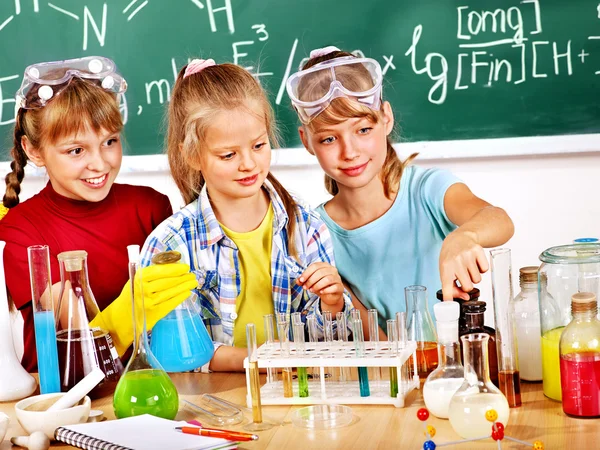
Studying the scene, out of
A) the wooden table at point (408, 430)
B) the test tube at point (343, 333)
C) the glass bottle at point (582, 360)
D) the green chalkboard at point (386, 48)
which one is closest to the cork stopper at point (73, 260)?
the wooden table at point (408, 430)

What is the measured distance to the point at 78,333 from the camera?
158 cm

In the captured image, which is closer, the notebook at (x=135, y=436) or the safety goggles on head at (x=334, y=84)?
the notebook at (x=135, y=436)

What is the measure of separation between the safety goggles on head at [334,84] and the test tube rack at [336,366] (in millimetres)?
700

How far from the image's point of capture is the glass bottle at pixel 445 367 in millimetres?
1342

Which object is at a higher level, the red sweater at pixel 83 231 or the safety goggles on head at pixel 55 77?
the safety goggles on head at pixel 55 77

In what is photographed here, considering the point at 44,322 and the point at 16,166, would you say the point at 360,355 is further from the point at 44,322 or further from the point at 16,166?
the point at 16,166

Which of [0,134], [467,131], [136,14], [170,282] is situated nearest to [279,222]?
[170,282]

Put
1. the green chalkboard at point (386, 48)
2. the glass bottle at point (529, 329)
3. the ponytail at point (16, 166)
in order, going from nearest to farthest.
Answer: the glass bottle at point (529, 329)
the ponytail at point (16, 166)
the green chalkboard at point (386, 48)

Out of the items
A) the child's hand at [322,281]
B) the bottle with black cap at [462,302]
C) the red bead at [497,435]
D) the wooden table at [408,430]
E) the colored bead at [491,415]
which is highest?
the child's hand at [322,281]

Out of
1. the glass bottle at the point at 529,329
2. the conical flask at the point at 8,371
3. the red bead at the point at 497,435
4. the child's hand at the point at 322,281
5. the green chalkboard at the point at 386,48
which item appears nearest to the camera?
the red bead at the point at 497,435

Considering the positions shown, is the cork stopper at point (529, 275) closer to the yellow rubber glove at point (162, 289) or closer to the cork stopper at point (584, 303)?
the cork stopper at point (584, 303)

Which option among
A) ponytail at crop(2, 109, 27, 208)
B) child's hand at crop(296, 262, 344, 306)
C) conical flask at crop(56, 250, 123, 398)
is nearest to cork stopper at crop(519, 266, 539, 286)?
child's hand at crop(296, 262, 344, 306)

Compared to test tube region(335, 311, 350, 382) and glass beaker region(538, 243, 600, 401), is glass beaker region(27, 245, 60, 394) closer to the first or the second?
test tube region(335, 311, 350, 382)

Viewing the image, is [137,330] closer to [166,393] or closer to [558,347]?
[166,393]
